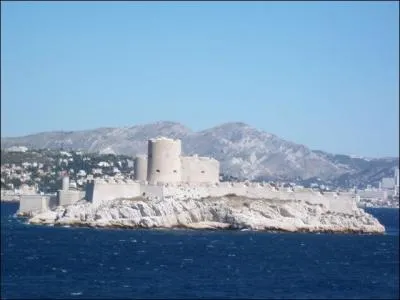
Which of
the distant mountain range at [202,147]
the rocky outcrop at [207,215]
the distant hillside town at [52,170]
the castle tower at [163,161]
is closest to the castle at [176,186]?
the castle tower at [163,161]

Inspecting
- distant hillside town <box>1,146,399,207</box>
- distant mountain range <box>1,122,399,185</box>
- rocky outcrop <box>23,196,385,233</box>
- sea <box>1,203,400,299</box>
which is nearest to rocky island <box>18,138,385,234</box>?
rocky outcrop <box>23,196,385,233</box>

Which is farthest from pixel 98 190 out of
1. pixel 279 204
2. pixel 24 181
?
pixel 24 181

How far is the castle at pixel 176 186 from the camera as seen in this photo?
63.5 meters

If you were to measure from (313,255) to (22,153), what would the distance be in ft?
190

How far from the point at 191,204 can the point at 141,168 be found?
711 cm

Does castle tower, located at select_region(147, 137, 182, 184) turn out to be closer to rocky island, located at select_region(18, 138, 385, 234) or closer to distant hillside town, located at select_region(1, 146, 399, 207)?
Answer: rocky island, located at select_region(18, 138, 385, 234)

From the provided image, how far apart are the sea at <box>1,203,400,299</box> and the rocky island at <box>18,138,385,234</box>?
3.51ft

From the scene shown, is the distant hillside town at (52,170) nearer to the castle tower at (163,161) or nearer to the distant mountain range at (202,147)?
the distant mountain range at (202,147)

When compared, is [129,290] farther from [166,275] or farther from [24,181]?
[24,181]

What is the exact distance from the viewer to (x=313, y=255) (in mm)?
48938

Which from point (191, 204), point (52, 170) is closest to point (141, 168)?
point (191, 204)

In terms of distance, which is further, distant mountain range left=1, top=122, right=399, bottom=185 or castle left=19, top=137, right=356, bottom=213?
distant mountain range left=1, top=122, right=399, bottom=185

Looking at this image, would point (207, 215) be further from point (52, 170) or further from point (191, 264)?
point (52, 170)

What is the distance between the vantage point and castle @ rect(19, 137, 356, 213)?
63531 millimetres
